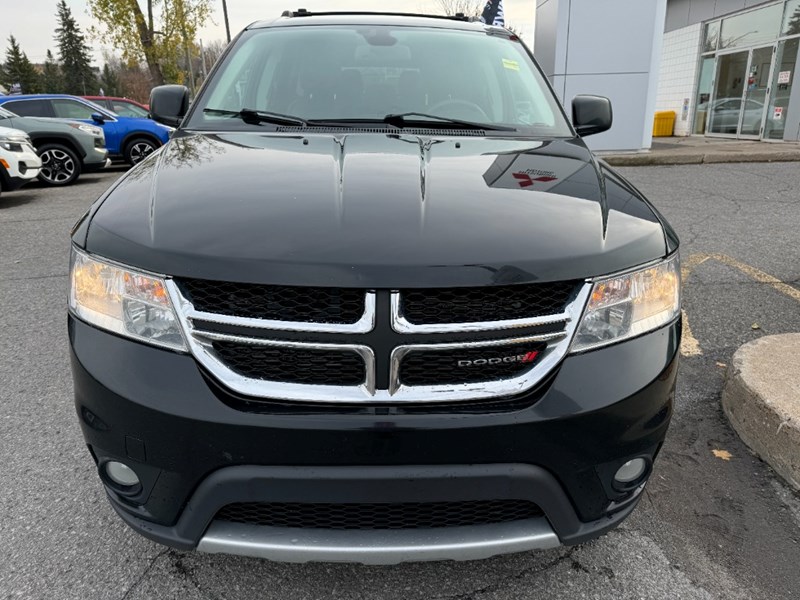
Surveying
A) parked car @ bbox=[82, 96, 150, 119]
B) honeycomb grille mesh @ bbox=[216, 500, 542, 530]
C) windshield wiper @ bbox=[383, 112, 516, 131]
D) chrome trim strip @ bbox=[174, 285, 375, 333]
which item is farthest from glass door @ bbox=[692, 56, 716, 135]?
chrome trim strip @ bbox=[174, 285, 375, 333]

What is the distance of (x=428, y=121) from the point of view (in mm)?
2504

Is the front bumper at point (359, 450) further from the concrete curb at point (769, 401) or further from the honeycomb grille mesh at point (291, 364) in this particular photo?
the concrete curb at point (769, 401)

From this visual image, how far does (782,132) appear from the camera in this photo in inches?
568

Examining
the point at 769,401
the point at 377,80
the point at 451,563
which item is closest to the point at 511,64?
the point at 377,80

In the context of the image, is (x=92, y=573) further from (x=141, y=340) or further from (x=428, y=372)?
(x=428, y=372)

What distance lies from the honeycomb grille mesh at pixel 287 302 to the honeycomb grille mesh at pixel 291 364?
77 millimetres

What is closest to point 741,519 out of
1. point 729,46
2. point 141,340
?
point 141,340

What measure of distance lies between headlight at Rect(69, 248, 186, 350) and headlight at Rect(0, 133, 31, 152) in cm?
845

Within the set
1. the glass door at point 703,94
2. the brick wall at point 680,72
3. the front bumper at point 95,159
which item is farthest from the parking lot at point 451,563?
the brick wall at point 680,72

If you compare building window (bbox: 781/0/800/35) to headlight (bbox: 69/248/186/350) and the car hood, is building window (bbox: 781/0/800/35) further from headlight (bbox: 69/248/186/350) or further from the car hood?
headlight (bbox: 69/248/186/350)

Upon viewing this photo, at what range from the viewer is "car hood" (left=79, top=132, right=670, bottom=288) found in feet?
4.65

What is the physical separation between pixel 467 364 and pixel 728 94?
18673 millimetres

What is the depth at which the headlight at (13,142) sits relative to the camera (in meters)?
8.40

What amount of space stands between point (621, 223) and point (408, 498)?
0.93 meters
